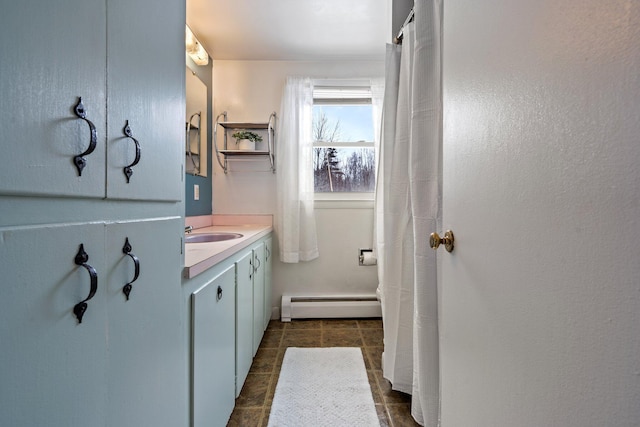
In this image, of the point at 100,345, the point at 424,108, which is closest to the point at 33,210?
the point at 100,345

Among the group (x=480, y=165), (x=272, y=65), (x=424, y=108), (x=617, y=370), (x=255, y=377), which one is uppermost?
(x=272, y=65)

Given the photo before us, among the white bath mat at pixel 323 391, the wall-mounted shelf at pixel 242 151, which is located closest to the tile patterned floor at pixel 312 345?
the white bath mat at pixel 323 391

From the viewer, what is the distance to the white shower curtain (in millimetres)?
1207

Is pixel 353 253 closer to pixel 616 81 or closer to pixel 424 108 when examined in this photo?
pixel 424 108

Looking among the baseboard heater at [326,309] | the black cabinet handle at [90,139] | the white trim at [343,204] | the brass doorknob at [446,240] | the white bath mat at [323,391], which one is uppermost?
the black cabinet handle at [90,139]

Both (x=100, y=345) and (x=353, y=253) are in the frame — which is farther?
(x=353, y=253)

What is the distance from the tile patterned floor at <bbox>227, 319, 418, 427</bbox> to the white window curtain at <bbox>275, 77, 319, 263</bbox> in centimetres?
63

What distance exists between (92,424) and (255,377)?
1.39 m

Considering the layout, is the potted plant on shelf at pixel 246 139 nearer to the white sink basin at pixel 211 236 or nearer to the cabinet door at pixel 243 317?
the white sink basin at pixel 211 236

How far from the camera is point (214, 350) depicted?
3.80 ft

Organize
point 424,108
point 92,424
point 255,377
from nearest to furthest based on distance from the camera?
1. point 92,424
2. point 424,108
3. point 255,377

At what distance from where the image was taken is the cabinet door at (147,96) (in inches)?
24.7

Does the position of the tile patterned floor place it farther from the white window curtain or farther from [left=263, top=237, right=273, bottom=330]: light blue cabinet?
the white window curtain

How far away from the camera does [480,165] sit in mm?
697
